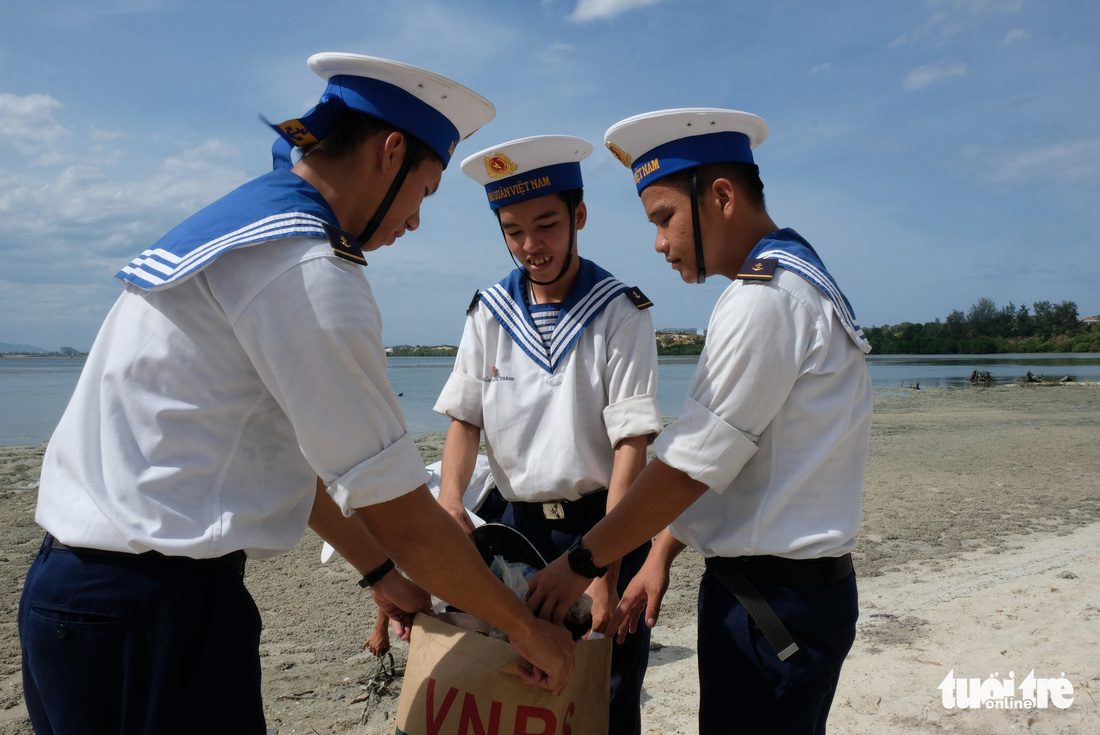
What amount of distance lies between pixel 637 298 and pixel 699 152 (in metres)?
0.78

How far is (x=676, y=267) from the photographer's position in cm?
220

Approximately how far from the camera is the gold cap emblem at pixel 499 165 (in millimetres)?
2789

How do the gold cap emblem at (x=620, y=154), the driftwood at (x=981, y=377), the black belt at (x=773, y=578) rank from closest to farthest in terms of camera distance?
the black belt at (x=773, y=578), the gold cap emblem at (x=620, y=154), the driftwood at (x=981, y=377)

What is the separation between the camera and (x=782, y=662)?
182 cm

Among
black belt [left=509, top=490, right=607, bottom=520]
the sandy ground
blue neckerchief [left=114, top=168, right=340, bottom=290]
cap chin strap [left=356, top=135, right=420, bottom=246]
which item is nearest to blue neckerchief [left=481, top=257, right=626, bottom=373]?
black belt [left=509, top=490, right=607, bottom=520]

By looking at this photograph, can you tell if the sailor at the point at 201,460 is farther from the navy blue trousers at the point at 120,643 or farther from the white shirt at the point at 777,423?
the white shirt at the point at 777,423

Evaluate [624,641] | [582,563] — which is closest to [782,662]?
[582,563]

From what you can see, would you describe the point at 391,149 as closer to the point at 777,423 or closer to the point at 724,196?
the point at 724,196

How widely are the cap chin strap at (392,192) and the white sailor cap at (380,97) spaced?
28 millimetres

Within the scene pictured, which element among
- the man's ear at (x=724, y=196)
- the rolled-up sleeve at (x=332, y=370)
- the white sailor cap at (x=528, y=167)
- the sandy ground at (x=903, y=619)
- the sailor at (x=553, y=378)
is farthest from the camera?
the sandy ground at (x=903, y=619)

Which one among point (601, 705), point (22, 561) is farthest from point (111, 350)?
point (22, 561)

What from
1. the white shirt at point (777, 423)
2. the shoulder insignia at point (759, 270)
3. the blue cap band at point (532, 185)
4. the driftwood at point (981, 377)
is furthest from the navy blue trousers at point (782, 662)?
the driftwood at point (981, 377)

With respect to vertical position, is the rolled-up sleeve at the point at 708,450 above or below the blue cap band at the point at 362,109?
below

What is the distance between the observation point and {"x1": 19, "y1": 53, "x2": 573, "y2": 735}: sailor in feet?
4.68
